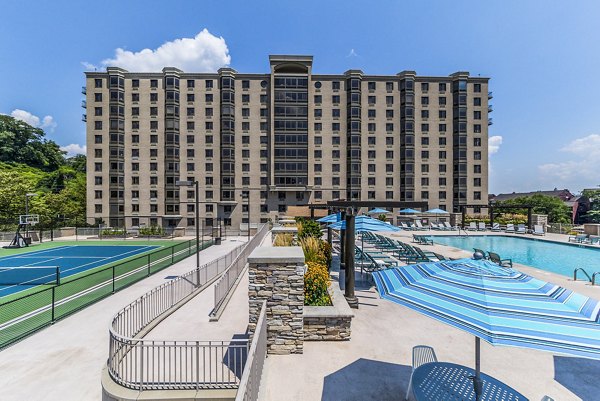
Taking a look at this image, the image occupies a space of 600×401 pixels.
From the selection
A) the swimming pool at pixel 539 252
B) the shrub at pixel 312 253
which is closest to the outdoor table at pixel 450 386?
the shrub at pixel 312 253

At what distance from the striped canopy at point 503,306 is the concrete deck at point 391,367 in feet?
7.28

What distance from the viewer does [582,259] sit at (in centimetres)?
1823

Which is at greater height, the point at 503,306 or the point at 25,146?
the point at 25,146

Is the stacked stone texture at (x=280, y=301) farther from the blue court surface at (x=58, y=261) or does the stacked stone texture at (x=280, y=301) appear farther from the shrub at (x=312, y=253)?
the blue court surface at (x=58, y=261)

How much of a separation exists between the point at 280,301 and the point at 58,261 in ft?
87.5

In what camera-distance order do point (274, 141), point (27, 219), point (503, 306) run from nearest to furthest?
1. point (503, 306)
2. point (27, 219)
3. point (274, 141)

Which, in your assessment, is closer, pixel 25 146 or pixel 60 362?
pixel 60 362

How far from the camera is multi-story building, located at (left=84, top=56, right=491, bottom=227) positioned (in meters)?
46.4

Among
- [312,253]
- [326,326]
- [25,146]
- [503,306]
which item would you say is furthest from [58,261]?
[25,146]

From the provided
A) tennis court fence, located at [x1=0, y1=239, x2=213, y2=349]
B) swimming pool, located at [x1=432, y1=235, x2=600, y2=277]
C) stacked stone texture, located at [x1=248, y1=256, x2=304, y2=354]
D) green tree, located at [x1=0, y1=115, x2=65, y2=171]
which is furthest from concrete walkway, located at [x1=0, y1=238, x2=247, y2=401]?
green tree, located at [x1=0, y1=115, x2=65, y2=171]

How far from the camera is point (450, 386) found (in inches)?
157

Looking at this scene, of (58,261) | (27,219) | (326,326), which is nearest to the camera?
(326,326)

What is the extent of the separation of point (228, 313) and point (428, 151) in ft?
165

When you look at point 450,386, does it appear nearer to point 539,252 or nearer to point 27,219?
point 539,252
